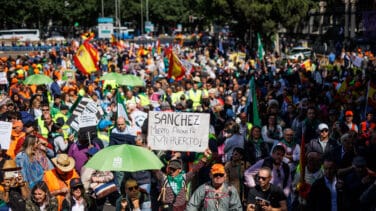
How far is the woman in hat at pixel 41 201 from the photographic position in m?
6.38

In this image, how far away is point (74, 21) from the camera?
93750mm

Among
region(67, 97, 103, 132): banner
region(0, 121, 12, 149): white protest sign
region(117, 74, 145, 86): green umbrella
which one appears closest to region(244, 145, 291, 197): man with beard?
region(67, 97, 103, 132): banner

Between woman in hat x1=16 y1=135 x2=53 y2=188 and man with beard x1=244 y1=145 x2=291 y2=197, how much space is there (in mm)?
2492

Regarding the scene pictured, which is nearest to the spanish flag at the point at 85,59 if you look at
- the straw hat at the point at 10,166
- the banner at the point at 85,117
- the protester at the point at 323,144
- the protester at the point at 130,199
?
the banner at the point at 85,117

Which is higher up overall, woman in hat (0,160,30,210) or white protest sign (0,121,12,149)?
white protest sign (0,121,12,149)

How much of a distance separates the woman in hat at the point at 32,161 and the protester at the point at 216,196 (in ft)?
7.67

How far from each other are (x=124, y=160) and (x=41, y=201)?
1.04m

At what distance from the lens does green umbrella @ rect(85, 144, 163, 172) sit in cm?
693

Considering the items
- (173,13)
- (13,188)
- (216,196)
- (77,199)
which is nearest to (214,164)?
(216,196)

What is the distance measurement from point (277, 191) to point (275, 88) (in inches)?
375

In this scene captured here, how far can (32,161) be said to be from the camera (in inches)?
311

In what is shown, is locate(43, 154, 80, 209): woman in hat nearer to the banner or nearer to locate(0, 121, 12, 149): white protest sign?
locate(0, 121, 12, 149): white protest sign

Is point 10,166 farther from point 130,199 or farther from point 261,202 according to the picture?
point 261,202

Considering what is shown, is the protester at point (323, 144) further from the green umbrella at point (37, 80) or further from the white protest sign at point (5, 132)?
the green umbrella at point (37, 80)
